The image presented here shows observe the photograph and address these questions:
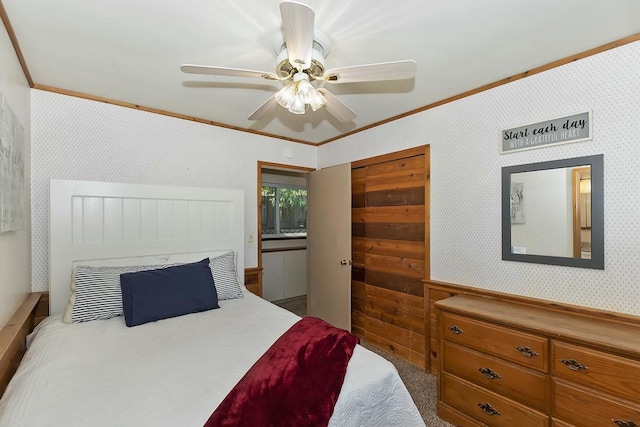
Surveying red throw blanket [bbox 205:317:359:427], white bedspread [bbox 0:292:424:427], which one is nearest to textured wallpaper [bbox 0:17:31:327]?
white bedspread [bbox 0:292:424:427]

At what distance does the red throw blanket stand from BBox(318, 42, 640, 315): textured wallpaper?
138cm

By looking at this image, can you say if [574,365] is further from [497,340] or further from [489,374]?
[489,374]

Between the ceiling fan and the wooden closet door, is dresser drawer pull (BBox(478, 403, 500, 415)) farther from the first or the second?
the ceiling fan

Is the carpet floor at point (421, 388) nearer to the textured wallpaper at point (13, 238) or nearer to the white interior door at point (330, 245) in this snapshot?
the white interior door at point (330, 245)

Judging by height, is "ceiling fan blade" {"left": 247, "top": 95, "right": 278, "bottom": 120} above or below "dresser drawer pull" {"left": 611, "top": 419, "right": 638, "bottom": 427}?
above

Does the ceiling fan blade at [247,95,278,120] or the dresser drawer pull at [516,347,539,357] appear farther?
the ceiling fan blade at [247,95,278,120]

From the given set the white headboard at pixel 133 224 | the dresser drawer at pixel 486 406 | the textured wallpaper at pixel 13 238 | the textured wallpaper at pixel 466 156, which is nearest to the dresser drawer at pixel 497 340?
the dresser drawer at pixel 486 406

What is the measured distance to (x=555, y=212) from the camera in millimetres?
1897

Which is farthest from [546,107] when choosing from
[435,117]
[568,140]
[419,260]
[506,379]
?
[506,379]

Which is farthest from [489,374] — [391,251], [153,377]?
[153,377]

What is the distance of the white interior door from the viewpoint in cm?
328

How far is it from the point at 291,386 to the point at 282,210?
4.18m

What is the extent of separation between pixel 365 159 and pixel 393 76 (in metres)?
1.72

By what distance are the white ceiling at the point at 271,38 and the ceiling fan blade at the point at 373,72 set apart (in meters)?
0.25
